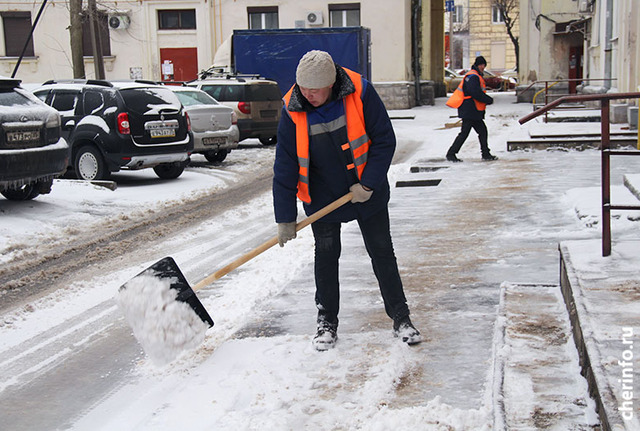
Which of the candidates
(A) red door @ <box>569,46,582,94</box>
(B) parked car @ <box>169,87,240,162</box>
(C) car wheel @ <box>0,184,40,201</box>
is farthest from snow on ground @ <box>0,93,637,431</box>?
(A) red door @ <box>569,46,582,94</box>

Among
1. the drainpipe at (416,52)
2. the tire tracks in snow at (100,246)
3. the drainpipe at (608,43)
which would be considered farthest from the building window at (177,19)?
the tire tracks in snow at (100,246)

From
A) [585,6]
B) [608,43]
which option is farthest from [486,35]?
A: [608,43]

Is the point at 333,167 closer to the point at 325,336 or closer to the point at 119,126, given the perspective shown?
the point at 325,336

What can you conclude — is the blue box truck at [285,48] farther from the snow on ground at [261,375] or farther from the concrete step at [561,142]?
the snow on ground at [261,375]

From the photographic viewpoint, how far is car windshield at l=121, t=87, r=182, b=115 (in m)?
12.4

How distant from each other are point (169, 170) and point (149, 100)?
1.30 meters

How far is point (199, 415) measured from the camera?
3805 mm

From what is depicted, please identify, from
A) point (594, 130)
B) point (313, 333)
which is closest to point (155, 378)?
point (313, 333)

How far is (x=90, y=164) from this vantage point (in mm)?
12516

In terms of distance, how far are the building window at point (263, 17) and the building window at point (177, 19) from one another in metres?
2.36

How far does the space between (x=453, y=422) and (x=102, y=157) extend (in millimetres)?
9879

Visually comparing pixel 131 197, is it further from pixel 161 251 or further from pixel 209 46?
pixel 209 46

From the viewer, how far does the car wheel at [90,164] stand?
12.4 m

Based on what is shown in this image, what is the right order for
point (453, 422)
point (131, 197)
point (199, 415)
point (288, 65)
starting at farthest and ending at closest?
point (288, 65) → point (131, 197) → point (199, 415) → point (453, 422)
